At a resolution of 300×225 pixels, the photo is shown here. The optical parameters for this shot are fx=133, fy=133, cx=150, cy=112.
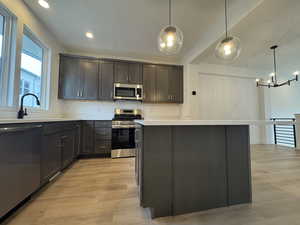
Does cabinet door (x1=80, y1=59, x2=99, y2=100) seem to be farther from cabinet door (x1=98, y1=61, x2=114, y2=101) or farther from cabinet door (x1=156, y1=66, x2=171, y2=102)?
cabinet door (x1=156, y1=66, x2=171, y2=102)

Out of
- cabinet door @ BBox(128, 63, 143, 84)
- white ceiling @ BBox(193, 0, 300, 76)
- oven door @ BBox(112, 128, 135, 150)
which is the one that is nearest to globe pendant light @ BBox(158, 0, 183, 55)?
white ceiling @ BBox(193, 0, 300, 76)

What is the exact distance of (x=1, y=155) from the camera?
1.08m

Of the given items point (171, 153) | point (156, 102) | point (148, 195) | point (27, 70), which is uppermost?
point (27, 70)

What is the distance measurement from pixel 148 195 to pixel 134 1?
2553 mm

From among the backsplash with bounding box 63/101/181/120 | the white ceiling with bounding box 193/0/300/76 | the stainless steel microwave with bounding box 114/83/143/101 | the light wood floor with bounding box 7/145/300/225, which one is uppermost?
the white ceiling with bounding box 193/0/300/76

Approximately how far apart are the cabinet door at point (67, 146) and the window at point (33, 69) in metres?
0.83

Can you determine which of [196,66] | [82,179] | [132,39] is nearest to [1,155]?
[82,179]

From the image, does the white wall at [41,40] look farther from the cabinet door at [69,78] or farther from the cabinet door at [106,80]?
the cabinet door at [106,80]

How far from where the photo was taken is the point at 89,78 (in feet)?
11.0

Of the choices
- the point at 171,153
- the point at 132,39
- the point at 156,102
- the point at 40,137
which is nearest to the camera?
the point at 171,153

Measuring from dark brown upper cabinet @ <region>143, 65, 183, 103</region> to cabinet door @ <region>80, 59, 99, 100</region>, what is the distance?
1.28 metres

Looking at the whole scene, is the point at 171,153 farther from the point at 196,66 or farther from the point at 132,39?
the point at 196,66

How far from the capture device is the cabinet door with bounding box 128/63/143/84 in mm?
3594

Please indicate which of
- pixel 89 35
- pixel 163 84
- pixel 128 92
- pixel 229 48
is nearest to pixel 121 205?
pixel 229 48
